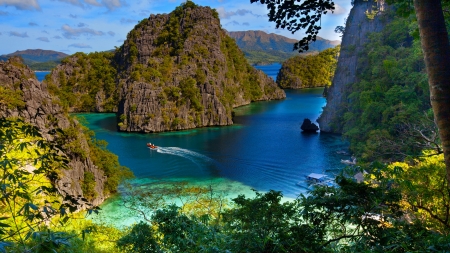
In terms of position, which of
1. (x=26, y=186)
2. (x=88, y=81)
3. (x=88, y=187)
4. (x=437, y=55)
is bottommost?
(x=88, y=187)

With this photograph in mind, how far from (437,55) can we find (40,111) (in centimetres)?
2113

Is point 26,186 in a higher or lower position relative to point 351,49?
lower

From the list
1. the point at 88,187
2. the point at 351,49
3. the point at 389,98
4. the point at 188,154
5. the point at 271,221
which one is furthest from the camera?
the point at 351,49

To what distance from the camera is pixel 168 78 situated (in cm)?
5694

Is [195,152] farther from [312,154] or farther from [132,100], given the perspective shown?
[132,100]

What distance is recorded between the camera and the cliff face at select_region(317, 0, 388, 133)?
141ft

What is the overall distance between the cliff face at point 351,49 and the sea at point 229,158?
2846 mm

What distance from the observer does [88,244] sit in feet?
37.7

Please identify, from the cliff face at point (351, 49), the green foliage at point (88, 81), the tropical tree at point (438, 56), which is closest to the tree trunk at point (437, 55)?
the tropical tree at point (438, 56)

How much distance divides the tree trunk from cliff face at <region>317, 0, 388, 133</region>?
40389 millimetres

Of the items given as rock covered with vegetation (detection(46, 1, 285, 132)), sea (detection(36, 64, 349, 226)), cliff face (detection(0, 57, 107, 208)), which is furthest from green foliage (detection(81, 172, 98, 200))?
rock covered with vegetation (detection(46, 1, 285, 132))

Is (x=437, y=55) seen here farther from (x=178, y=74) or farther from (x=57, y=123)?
(x=178, y=74)

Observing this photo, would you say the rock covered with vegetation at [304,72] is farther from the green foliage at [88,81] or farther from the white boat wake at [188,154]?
the white boat wake at [188,154]

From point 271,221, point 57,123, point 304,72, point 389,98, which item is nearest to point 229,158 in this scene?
point 389,98
